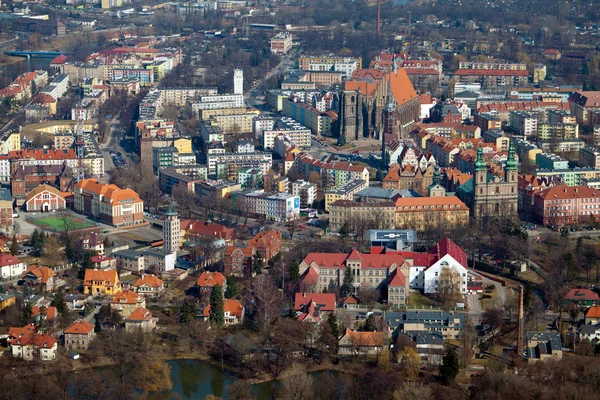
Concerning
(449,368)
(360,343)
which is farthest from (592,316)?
(360,343)

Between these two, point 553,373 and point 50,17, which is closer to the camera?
point 553,373

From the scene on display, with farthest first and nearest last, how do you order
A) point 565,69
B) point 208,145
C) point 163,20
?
1. point 163,20
2. point 565,69
3. point 208,145

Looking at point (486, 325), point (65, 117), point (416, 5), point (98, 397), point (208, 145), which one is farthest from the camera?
point (416, 5)

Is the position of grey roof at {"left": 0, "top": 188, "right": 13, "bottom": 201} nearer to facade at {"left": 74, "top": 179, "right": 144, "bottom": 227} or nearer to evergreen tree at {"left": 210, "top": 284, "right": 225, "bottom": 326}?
facade at {"left": 74, "top": 179, "right": 144, "bottom": 227}

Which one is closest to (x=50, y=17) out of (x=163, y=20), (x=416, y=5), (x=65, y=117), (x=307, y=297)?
(x=163, y=20)

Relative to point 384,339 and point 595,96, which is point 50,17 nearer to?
point 595,96

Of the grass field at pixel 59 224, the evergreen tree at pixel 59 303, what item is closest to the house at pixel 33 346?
the evergreen tree at pixel 59 303

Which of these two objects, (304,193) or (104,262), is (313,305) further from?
(304,193)
